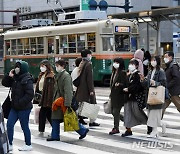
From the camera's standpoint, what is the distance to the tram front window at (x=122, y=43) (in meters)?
25.1

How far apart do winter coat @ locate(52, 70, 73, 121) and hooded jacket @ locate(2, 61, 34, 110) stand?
0.95 meters

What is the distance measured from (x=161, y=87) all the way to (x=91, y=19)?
1637 cm

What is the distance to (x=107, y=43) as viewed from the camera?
24750 mm

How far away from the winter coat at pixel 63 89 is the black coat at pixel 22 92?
95 cm

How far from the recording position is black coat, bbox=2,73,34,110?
908cm

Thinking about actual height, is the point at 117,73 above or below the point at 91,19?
below

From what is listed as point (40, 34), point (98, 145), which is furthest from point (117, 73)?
point (40, 34)

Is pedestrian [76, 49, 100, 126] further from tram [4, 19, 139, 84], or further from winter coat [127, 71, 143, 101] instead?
tram [4, 19, 139, 84]

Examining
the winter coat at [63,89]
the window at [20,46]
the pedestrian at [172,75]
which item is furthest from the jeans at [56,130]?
the window at [20,46]

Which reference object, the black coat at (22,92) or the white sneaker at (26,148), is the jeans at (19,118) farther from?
the white sneaker at (26,148)

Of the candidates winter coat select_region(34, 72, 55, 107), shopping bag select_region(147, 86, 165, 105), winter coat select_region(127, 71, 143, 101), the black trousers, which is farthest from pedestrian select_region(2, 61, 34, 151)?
shopping bag select_region(147, 86, 165, 105)

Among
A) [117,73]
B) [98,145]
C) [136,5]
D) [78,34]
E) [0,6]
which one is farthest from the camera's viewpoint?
[0,6]

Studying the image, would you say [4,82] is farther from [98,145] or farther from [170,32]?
[170,32]

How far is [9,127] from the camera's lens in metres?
9.44
